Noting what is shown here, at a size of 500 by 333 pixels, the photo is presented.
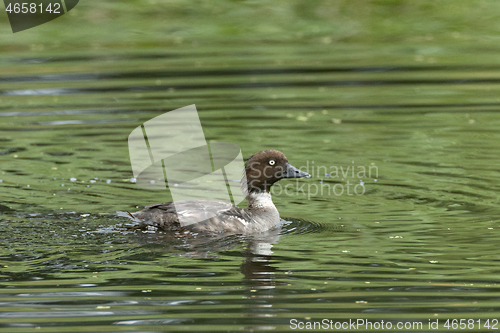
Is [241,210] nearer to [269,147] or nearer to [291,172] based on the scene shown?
[291,172]

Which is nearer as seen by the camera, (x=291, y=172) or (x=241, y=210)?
(x=241, y=210)

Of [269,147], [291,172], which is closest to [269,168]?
[291,172]

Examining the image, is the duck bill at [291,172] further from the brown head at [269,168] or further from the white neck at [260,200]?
the white neck at [260,200]

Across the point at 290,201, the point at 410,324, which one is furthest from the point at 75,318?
the point at 290,201

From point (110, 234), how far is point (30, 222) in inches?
37.0

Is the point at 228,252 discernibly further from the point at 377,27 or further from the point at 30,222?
the point at 377,27

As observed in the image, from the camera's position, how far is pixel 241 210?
26.9ft

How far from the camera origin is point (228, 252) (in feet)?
23.6

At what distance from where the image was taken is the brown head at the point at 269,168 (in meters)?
8.52

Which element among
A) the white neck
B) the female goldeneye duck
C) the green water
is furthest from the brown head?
the green water

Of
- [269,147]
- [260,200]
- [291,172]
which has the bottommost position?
[269,147]

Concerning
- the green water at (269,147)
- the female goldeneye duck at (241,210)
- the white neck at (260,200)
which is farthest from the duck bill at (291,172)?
the green water at (269,147)

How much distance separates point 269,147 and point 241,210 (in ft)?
10.4

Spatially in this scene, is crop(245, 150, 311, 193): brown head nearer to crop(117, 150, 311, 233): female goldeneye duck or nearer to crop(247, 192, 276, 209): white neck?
crop(117, 150, 311, 233): female goldeneye duck
